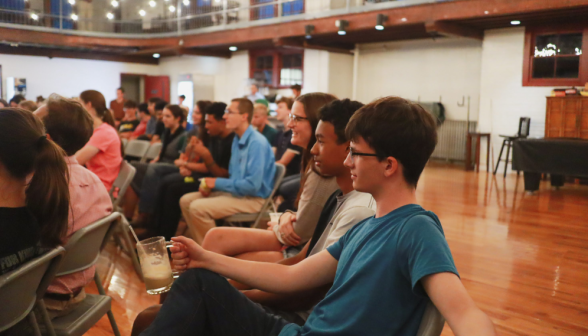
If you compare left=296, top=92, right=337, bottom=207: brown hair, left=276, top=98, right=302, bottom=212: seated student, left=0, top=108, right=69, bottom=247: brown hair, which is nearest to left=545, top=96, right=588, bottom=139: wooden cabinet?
left=276, top=98, right=302, bottom=212: seated student

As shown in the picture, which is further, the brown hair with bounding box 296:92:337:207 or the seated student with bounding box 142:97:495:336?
the brown hair with bounding box 296:92:337:207

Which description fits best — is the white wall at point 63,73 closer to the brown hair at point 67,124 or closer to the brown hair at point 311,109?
the brown hair at point 67,124

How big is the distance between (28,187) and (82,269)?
49cm

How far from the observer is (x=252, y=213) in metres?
3.73

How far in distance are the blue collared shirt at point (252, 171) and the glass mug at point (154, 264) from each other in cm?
212

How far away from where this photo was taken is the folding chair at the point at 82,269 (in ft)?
5.73

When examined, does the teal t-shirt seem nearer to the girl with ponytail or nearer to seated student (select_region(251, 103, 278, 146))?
the girl with ponytail

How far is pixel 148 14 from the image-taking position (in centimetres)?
1678

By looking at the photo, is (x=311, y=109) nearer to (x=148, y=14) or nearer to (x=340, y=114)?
(x=340, y=114)

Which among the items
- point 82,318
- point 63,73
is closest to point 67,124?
point 82,318

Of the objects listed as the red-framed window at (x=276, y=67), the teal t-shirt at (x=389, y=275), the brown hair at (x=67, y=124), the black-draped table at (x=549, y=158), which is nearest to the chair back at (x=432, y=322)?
the teal t-shirt at (x=389, y=275)

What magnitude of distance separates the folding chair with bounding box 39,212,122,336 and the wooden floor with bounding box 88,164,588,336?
786 millimetres

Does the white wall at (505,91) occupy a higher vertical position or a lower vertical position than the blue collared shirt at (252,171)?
higher

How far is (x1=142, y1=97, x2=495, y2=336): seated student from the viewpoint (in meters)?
1.05
